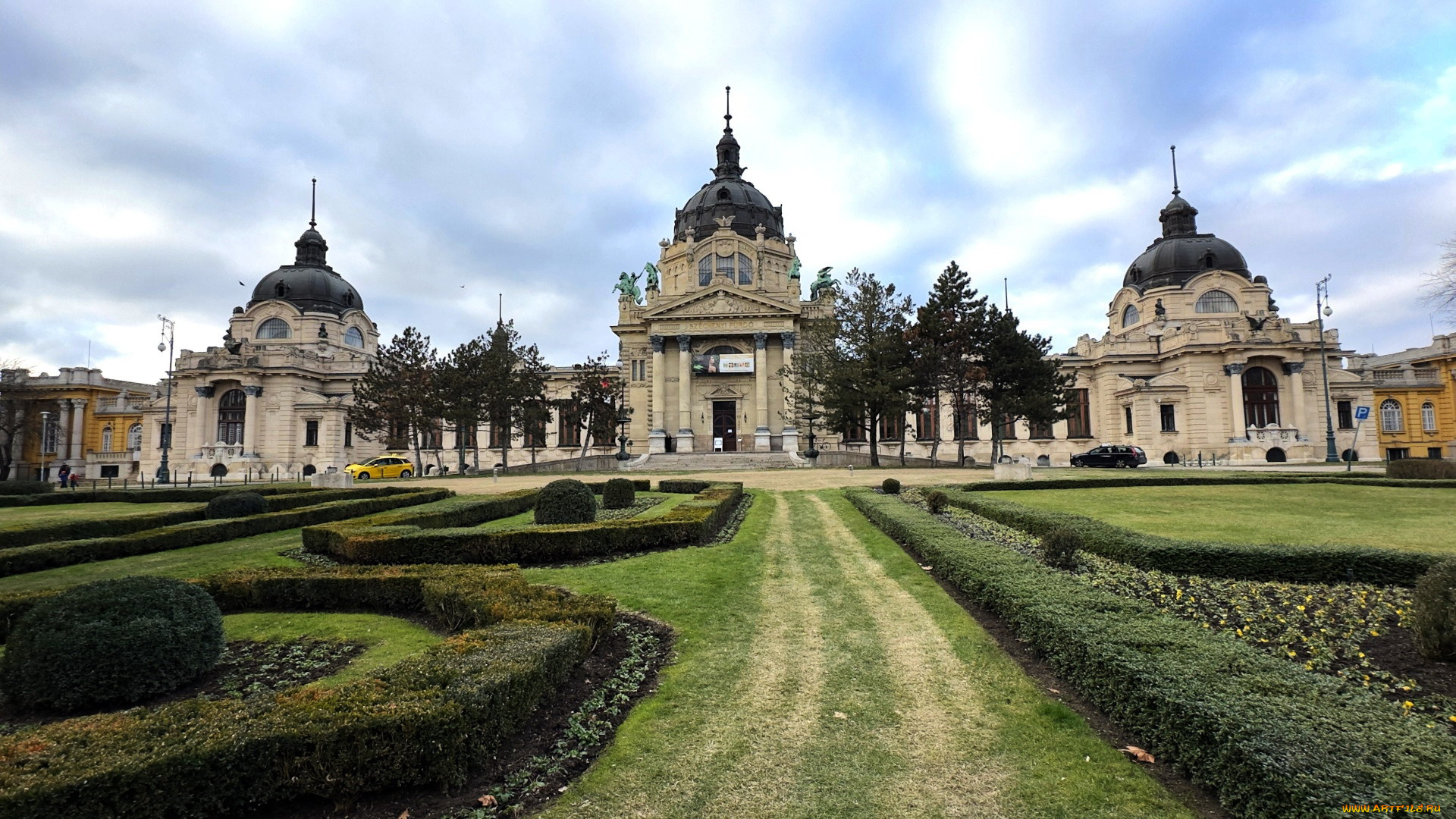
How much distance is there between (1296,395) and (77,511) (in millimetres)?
71317

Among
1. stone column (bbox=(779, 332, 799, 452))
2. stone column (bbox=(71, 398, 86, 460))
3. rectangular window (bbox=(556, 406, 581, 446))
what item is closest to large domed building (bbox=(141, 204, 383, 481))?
stone column (bbox=(71, 398, 86, 460))

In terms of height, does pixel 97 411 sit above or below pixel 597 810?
above

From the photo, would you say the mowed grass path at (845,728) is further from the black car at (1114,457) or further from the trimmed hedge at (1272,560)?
the black car at (1114,457)

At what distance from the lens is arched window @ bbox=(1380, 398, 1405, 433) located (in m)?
53.3

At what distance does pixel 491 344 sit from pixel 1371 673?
48074 mm

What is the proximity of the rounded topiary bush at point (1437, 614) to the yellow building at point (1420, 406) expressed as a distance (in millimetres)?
63395

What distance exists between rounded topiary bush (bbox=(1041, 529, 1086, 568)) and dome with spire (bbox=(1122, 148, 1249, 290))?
186 ft

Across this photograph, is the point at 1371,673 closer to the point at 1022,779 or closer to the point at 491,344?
the point at 1022,779

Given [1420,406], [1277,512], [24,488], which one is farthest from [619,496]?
[1420,406]

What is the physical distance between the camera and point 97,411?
6469cm

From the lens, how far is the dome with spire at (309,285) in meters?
66.1

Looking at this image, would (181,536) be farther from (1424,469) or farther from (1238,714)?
(1424,469)

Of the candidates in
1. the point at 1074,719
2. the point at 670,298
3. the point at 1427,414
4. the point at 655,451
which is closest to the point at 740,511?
the point at 1074,719

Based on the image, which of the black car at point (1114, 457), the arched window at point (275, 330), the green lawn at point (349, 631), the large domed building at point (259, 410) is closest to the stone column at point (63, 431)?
the large domed building at point (259, 410)
